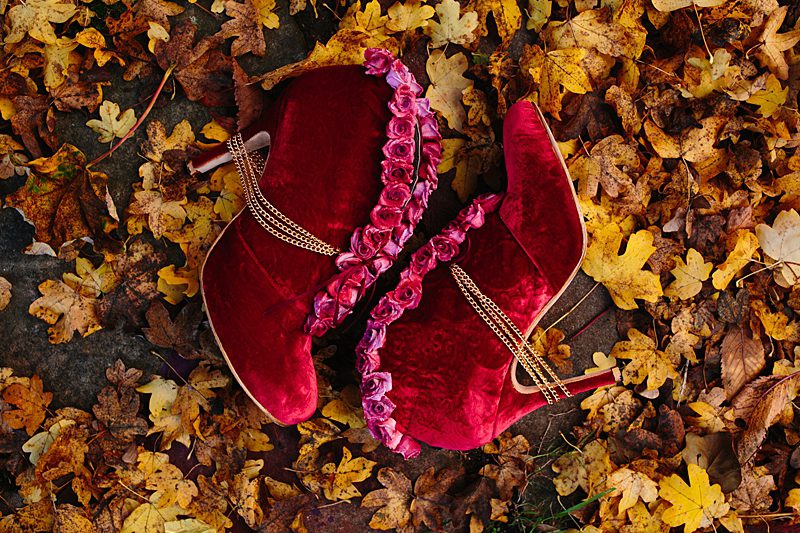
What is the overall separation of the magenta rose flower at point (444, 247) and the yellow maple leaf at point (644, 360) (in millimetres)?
570

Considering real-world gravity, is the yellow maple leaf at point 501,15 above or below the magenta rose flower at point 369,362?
above

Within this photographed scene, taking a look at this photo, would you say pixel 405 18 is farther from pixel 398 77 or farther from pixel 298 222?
pixel 298 222

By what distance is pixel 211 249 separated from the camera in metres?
1.45

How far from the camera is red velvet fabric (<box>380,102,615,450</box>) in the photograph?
4.66 feet

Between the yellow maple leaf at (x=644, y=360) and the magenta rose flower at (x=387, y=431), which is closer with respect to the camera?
the magenta rose flower at (x=387, y=431)

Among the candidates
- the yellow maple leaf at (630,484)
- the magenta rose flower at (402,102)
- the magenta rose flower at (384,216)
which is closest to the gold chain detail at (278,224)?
the magenta rose flower at (384,216)

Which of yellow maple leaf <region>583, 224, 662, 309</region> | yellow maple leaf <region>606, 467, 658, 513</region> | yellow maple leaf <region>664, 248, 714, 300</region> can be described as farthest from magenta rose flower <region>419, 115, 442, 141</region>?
yellow maple leaf <region>606, 467, 658, 513</region>

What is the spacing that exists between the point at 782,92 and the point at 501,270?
92 cm

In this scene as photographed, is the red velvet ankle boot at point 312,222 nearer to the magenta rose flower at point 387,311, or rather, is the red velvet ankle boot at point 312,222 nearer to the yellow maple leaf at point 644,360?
the magenta rose flower at point 387,311

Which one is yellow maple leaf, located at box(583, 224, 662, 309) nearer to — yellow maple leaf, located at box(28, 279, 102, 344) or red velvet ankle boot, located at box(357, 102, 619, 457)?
red velvet ankle boot, located at box(357, 102, 619, 457)

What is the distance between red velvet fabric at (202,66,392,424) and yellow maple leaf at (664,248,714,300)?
82 centimetres

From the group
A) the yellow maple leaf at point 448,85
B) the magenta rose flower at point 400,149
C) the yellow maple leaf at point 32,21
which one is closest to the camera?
the magenta rose flower at point 400,149

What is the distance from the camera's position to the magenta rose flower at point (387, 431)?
57.2 inches

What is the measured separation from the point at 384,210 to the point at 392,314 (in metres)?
0.24
